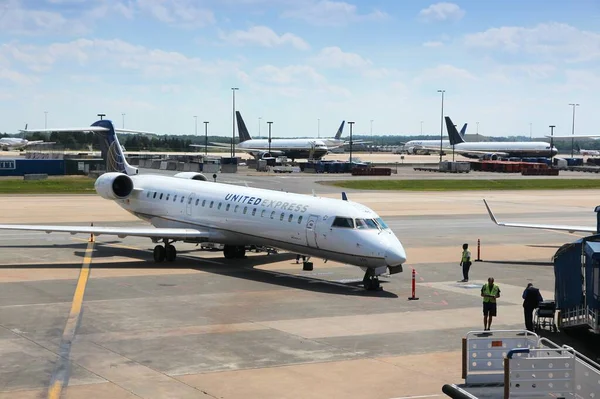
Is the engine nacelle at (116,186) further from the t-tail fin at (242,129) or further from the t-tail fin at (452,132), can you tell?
the t-tail fin at (452,132)

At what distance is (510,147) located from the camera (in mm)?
166375

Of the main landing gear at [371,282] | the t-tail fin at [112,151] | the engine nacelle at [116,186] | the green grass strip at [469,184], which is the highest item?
the t-tail fin at [112,151]

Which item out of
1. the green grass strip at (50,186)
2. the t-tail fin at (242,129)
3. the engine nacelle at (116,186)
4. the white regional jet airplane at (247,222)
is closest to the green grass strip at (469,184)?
the green grass strip at (50,186)

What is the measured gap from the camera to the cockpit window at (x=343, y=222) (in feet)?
99.6

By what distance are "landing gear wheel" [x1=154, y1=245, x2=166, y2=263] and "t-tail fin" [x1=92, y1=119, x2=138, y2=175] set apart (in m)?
10.7

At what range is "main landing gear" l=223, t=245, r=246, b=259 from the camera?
37.8m

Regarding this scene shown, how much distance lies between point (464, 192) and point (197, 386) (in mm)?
66139

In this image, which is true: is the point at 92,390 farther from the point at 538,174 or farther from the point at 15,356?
the point at 538,174

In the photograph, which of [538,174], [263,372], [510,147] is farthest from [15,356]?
[510,147]

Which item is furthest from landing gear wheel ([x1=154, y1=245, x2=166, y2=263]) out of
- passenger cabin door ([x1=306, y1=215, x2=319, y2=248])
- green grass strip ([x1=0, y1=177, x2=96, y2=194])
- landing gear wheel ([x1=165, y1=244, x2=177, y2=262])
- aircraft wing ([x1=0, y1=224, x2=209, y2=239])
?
green grass strip ([x1=0, y1=177, x2=96, y2=194])

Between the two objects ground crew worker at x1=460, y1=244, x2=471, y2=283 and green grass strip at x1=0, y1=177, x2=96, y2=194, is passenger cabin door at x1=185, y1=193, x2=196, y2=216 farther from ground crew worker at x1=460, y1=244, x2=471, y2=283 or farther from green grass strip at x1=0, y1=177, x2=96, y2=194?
green grass strip at x1=0, y1=177, x2=96, y2=194

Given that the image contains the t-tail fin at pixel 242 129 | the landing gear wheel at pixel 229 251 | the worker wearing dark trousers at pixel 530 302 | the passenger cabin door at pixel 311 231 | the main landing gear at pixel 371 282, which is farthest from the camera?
the t-tail fin at pixel 242 129

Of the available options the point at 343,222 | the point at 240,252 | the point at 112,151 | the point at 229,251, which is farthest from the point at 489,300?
the point at 112,151

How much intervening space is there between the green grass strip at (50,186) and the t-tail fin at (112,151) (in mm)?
30184
